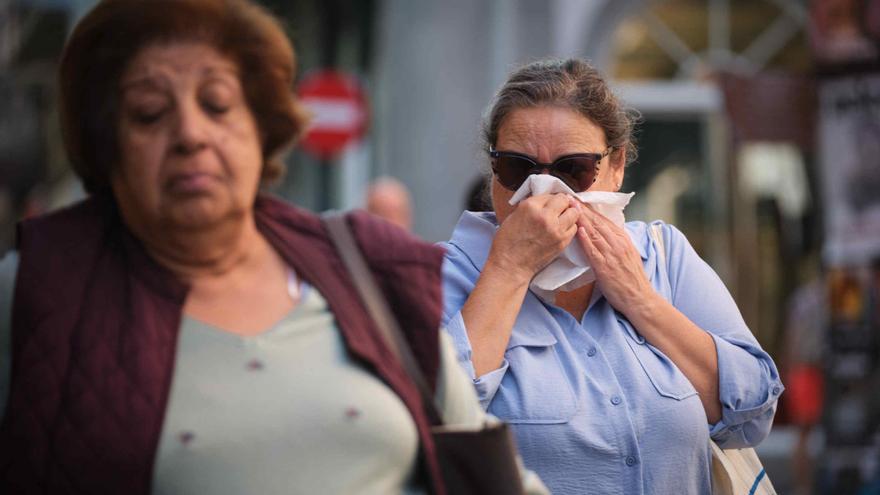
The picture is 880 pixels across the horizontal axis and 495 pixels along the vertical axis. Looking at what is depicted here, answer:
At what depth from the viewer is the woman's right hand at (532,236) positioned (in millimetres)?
3568

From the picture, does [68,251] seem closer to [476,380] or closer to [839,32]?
[476,380]

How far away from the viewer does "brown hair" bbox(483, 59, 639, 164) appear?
3748 millimetres

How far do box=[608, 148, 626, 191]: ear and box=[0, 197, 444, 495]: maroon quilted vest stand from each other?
3.87ft

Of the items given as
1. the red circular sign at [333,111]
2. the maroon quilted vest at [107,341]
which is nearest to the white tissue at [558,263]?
the maroon quilted vest at [107,341]

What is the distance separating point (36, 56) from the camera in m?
17.4

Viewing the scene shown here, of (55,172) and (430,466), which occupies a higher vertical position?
(430,466)

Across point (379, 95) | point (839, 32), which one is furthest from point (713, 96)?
point (379, 95)

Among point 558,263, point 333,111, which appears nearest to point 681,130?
point 333,111

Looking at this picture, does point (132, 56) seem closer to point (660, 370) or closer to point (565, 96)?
point (565, 96)

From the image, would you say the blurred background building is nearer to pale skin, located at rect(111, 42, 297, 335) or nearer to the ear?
the ear

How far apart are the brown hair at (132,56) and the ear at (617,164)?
4.27ft

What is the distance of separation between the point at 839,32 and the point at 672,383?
232 inches

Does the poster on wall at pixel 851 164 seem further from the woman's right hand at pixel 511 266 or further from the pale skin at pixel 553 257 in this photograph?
the woman's right hand at pixel 511 266

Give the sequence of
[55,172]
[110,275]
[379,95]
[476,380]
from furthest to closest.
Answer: [379,95], [55,172], [476,380], [110,275]
